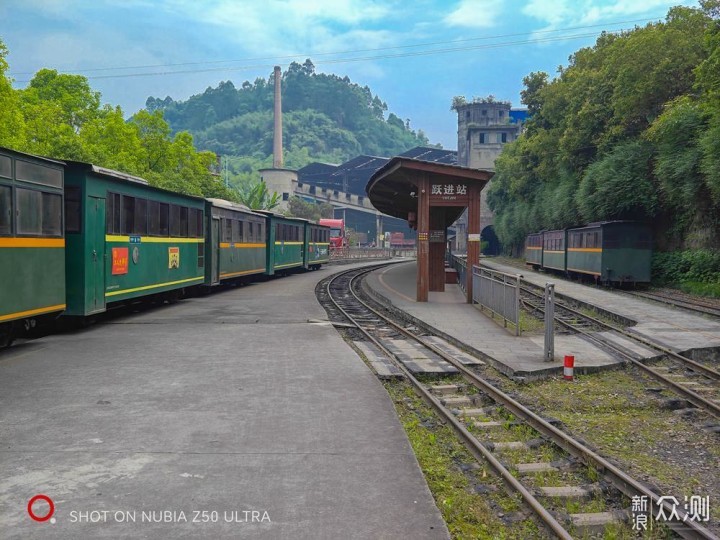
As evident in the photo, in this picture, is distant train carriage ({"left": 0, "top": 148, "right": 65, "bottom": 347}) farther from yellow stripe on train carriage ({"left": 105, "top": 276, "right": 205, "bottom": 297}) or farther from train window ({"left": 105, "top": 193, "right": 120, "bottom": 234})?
yellow stripe on train carriage ({"left": 105, "top": 276, "right": 205, "bottom": 297})

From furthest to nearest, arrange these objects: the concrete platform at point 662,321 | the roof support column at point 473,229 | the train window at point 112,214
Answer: the roof support column at point 473,229
the train window at point 112,214
the concrete platform at point 662,321

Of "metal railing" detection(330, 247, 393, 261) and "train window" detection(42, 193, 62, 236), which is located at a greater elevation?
"train window" detection(42, 193, 62, 236)

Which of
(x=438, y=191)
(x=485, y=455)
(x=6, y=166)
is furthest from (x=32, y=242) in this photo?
(x=438, y=191)

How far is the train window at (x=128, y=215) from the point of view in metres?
13.7

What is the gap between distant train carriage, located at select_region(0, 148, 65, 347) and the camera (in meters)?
9.62

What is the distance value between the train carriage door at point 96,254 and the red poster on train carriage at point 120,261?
55cm

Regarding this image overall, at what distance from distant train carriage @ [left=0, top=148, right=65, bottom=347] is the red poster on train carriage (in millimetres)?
1893

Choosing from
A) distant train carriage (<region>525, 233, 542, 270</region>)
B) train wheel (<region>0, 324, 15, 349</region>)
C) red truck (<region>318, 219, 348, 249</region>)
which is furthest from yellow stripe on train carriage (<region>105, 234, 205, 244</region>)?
red truck (<region>318, 219, 348, 249</region>)

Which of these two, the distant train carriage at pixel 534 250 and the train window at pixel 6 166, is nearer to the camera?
the train window at pixel 6 166

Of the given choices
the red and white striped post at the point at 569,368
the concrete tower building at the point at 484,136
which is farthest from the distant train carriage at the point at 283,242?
the concrete tower building at the point at 484,136

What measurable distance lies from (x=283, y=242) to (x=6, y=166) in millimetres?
21877

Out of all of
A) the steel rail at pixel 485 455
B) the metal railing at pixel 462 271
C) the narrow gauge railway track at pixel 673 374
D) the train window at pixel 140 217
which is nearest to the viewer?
the steel rail at pixel 485 455

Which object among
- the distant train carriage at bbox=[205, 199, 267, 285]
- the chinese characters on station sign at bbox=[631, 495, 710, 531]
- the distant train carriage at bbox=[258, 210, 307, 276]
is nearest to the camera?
the chinese characters on station sign at bbox=[631, 495, 710, 531]

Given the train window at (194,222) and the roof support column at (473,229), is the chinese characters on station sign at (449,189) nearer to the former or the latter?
the roof support column at (473,229)
